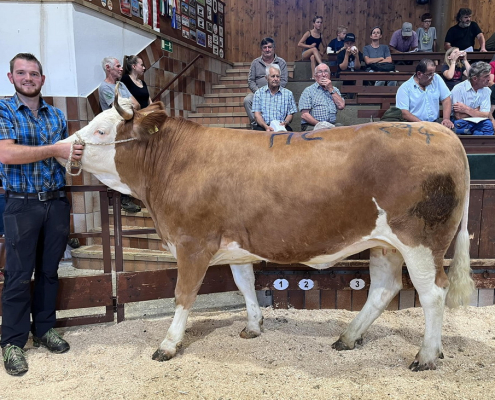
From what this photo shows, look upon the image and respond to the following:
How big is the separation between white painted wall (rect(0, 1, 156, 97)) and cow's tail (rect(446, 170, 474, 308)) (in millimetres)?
4404

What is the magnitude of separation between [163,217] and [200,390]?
43.2 inches

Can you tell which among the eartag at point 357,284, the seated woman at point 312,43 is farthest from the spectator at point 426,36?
the eartag at point 357,284

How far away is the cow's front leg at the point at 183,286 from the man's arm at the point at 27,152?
981mm

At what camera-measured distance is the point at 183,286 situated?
8.97 feet

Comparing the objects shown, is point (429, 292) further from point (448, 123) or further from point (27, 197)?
point (448, 123)

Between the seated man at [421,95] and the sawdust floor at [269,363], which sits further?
the seated man at [421,95]

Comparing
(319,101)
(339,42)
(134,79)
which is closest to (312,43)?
(339,42)

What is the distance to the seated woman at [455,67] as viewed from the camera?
6852mm

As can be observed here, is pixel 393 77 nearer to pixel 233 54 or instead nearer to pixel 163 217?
pixel 233 54

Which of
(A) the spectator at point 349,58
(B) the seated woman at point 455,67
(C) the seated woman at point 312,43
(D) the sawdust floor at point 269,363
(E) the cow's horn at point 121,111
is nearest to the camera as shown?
(D) the sawdust floor at point 269,363

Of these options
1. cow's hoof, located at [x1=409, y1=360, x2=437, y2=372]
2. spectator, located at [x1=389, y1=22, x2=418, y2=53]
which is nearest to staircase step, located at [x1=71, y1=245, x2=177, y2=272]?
cow's hoof, located at [x1=409, y1=360, x2=437, y2=372]

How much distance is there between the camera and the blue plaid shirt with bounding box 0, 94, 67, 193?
2643mm

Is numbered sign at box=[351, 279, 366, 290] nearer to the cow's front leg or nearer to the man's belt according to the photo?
the cow's front leg

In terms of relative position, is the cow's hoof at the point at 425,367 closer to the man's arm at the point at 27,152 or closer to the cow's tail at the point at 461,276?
the cow's tail at the point at 461,276
